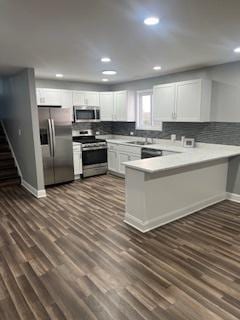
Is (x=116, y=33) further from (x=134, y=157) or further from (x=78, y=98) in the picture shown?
(x=78, y=98)

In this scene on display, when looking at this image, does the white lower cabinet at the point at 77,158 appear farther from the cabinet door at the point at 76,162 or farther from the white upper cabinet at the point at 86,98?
the white upper cabinet at the point at 86,98

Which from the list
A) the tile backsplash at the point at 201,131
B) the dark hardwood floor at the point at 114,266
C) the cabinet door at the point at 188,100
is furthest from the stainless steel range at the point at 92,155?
the cabinet door at the point at 188,100

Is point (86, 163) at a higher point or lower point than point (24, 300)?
higher

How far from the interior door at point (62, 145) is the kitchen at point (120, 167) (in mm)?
26

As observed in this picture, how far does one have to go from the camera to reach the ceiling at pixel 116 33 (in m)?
1.82

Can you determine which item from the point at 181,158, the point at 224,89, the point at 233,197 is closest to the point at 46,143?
the point at 181,158

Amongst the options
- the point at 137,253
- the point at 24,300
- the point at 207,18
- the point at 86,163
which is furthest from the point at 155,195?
the point at 86,163

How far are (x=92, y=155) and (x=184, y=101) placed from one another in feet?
8.63

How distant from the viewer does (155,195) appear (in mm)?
3166

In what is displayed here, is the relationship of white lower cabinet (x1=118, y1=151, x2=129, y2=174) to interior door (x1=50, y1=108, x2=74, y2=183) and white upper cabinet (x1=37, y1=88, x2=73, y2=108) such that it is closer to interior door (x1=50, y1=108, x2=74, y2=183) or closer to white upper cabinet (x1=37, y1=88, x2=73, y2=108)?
interior door (x1=50, y1=108, x2=74, y2=183)

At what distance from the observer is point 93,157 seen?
19.4ft

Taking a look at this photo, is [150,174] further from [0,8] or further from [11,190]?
[11,190]

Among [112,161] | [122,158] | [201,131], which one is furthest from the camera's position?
[112,161]

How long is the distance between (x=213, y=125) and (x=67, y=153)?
10.5 ft
